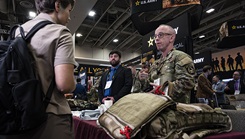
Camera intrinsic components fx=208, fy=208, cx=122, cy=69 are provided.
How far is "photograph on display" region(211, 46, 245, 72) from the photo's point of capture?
1068 cm

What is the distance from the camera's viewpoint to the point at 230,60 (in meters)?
11.1

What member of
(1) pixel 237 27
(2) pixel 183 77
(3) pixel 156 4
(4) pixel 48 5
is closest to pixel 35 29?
(4) pixel 48 5

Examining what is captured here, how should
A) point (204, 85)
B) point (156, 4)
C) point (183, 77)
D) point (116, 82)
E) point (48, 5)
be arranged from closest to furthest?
point (48, 5), point (183, 77), point (116, 82), point (156, 4), point (204, 85)

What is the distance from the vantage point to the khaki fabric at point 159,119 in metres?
0.84

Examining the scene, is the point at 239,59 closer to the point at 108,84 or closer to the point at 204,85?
the point at 204,85

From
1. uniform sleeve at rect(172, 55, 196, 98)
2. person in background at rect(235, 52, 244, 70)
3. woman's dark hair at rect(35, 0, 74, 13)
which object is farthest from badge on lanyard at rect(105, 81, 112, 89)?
person in background at rect(235, 52, 244, 70)

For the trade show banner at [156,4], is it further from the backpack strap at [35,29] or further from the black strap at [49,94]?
the black strap at [49,94]

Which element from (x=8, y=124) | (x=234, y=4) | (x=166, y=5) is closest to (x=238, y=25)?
(x=234, y=4)

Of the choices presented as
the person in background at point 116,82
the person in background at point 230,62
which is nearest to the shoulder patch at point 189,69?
the person in background at point 116,82

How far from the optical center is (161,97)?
94 cm

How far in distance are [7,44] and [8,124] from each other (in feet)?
1.02

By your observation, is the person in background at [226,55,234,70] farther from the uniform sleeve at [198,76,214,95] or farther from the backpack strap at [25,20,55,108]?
the backpack strap at [25,20,55,108]

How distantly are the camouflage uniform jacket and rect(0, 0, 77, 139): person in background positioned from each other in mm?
755

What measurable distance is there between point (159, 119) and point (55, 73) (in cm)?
46
